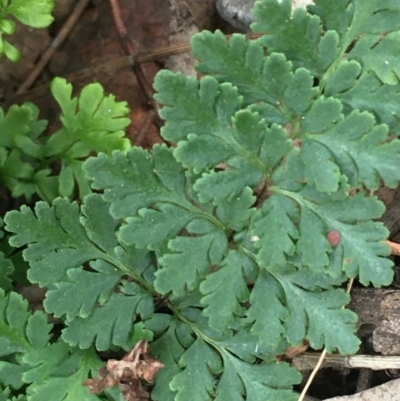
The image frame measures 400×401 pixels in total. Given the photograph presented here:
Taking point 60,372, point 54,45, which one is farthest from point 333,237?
point 54,45

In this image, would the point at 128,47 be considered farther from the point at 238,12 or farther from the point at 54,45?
the point at 238,12

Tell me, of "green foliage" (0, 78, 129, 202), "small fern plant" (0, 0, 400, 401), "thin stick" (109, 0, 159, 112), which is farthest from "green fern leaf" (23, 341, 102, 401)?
"thin stick" (109, 0, 159, 112)

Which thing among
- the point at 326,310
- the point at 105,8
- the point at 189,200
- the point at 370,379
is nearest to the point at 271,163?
the point at 189,200

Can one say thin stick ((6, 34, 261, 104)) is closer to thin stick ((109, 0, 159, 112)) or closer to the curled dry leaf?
thin stick ((109, 0, 159, 112))

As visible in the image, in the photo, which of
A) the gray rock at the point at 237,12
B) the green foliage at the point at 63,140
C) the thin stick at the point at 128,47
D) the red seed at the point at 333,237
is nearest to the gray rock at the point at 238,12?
the gray rock at the point at 237,12

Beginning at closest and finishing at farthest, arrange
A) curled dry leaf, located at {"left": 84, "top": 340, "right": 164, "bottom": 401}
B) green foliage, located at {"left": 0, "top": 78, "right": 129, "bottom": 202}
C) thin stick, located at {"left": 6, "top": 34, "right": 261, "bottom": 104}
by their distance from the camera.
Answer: curled dry leaf, located at {"left": 84, "top": 340, "right": 164, "bottom": 401}, green foliage, located at {"left": 0, "top": 78, "right": 129, "bottom": 202}, thin stick, located at {"left": 6, "top": 34, "right": 261, "bottom": 104}

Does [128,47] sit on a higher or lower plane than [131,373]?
higher

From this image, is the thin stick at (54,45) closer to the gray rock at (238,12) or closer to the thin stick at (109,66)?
the thin stick at (109,66)
